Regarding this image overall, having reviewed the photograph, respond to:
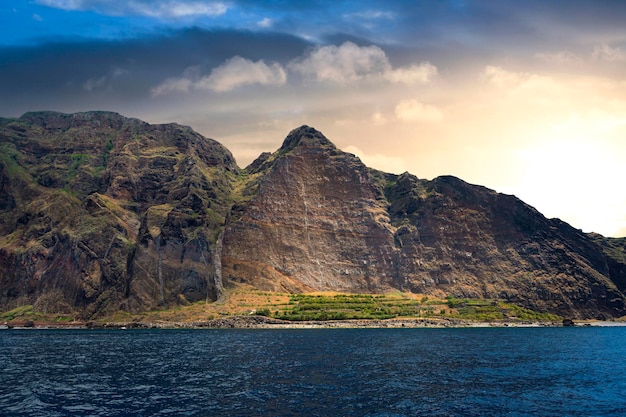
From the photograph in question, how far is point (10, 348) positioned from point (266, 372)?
6983cm

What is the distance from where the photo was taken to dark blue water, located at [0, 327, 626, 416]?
160ft

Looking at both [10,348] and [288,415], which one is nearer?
[288,415]

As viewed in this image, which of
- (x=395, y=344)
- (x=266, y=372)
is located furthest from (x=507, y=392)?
(x=395, y=344)

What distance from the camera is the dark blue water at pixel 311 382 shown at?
4862 centimetres

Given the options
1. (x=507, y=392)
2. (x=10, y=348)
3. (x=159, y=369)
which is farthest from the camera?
(x=10, y=348)

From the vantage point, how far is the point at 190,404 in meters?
49.7

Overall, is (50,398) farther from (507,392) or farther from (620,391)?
(620,391)

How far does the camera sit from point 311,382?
2454 inches

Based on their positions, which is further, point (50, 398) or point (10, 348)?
point (10, 348)

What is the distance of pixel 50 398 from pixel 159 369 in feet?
74.1

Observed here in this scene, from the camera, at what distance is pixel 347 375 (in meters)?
67.9

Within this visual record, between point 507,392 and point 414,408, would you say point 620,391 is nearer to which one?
point 507,392

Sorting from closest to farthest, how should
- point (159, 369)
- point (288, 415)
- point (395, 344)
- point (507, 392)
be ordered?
point (288, 415), point (507, 392), point (159, 369), point (395, 344)

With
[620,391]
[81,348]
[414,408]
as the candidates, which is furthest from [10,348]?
[620,391]
